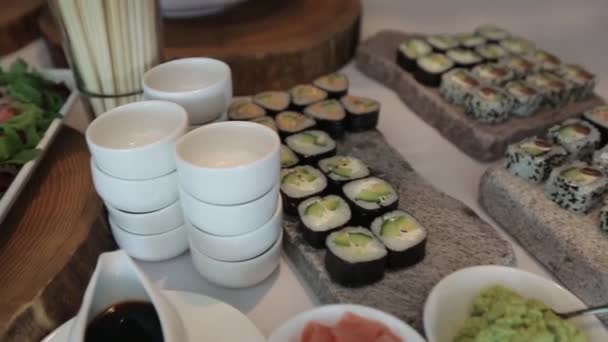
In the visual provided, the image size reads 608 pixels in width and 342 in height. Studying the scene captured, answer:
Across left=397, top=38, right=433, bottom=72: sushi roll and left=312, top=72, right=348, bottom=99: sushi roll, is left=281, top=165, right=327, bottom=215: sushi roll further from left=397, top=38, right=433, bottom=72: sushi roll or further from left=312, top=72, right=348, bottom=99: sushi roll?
left=397, top=38, right=433, bottom=72: sushi roll

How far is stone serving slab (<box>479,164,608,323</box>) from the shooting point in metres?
0.88

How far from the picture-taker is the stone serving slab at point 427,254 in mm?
848

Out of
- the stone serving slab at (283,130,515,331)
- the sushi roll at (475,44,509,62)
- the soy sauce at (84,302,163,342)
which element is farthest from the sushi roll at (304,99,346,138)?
the soy sauce at (84,302,163,342)

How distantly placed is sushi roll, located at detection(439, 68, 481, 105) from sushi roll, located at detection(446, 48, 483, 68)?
0.06 meters

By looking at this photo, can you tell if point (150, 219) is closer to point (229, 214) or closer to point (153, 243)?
point (153, 243)

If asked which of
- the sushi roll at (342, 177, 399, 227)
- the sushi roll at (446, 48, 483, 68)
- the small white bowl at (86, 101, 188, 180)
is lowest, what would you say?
the sushi roll at (342, 177, 399, 227)

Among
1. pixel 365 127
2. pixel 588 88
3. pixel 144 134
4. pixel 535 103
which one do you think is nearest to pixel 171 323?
pixel 144 134

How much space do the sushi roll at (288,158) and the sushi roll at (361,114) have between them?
7.5 inches

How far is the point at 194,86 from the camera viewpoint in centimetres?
105

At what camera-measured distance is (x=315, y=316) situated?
742 mm

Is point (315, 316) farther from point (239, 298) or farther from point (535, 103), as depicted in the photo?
point (535, 103)

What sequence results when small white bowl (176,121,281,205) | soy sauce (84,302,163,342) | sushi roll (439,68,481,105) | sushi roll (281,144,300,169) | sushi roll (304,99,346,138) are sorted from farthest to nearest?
sushi roll (439,68,481,105) < sushi roll (304,99,346,138) < sushi roll (281,144,300,169) < small white bowl (176,121,281,205) < soy sauce (84,302,163,342)

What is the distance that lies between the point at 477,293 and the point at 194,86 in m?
0.62

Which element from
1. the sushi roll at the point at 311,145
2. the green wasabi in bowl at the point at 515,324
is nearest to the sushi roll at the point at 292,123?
the sushi roll at the point at 311,145
